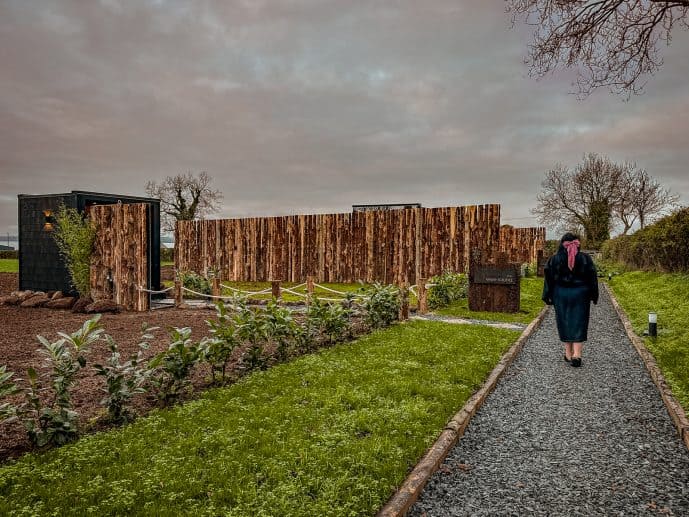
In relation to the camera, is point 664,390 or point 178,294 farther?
point 178,294

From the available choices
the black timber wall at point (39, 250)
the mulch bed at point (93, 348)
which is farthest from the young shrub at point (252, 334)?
the black timber wall at point (39, 250)

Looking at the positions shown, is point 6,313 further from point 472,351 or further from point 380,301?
point 472,351

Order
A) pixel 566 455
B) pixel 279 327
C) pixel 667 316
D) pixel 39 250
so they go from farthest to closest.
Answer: pixel 39 250 < pixel 667 316 < pixel 279 327 < pixel 566 455

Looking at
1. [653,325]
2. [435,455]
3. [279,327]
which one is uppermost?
[279,327]

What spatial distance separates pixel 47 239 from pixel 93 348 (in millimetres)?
8839

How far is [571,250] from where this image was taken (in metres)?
5.99

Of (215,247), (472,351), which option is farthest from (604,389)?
(215,247)

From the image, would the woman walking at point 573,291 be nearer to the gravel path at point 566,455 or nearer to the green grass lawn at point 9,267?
the gravel path at point 566,455

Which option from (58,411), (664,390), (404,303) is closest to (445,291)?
(404,303)

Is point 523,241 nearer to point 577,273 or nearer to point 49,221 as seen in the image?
point 577,273

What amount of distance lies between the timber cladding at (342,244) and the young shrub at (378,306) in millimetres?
6642

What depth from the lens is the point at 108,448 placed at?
3182mm

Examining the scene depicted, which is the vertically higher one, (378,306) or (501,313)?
(378,306)

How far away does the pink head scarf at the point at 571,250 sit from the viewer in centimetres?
598
